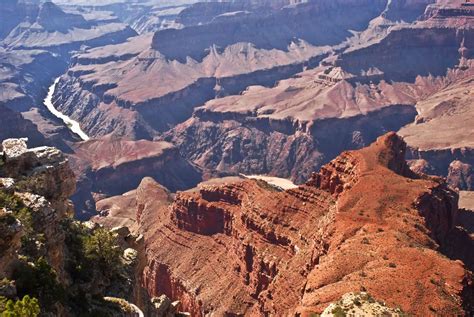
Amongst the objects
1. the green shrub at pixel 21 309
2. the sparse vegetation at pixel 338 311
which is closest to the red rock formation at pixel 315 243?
the sparse vegetation at pixel 338 311

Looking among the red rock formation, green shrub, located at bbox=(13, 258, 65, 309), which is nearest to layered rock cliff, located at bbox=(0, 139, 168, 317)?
green shrub, located at bbox=(13, 258, 65, 309)

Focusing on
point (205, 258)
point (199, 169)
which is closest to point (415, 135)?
point (199, 169)

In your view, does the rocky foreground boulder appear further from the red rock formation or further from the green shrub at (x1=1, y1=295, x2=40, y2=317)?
the red rock formation

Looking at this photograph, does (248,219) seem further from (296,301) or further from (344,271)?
(344,271)

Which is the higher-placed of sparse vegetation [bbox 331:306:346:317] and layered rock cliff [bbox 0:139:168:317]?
layered rock cliff [bbox 0:139:168:317]

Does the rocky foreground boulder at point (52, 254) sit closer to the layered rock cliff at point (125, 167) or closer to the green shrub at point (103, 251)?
the green shrub at point (103, 251)

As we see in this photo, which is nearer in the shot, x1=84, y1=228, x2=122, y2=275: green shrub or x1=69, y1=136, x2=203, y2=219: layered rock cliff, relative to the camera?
x1=84, y1=228, x2=122, y2=275: green shrub
